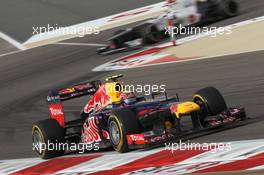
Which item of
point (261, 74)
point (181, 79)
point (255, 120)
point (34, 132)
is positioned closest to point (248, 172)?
point (255, 120)

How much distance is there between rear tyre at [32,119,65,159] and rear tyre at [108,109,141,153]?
4.93ft

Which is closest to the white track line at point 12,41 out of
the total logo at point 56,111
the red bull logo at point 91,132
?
the total logo at point 56,111

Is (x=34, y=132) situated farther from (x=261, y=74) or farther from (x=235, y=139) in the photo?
(x=261, y=74)

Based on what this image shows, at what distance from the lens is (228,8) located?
23.1 meters

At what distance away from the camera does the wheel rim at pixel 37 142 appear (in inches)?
484

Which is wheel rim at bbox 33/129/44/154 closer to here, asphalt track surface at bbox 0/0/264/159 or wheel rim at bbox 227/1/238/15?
asphalt track surface at bbox 0/0/264/159

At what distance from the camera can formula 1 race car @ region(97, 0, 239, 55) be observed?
22.2m

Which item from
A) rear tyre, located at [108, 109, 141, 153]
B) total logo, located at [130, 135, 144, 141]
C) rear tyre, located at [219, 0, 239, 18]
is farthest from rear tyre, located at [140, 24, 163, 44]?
total logo, located at [130, 135, 144, 141]

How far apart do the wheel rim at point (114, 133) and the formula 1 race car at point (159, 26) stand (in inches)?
446

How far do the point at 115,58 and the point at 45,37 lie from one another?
5.64 meters

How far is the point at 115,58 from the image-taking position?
70.6 ft

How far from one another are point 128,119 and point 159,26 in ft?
39.2
